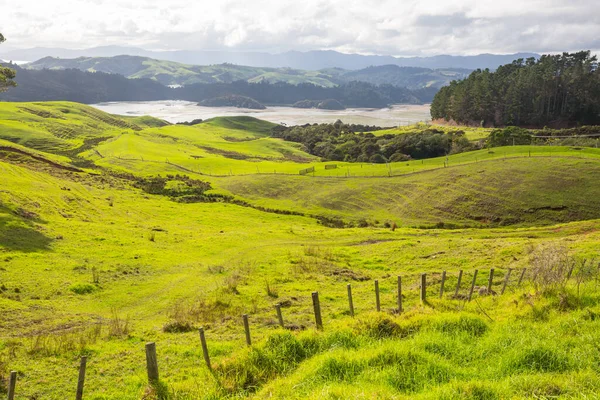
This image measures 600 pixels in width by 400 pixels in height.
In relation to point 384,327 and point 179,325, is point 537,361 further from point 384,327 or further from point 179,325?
point 179,325

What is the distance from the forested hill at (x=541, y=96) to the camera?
16388 centimetres

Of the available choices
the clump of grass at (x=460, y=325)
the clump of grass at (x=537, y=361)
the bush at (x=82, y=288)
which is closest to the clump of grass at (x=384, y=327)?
the clump of grass at (x=460, y=325)

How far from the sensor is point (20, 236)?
41.2m

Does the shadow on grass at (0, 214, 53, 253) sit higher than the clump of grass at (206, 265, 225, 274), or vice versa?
the shadow on grass at (0, 214, 53, 253)

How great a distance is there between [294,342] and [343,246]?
34.7 metres

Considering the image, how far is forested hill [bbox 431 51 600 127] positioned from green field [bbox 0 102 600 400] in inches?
3621

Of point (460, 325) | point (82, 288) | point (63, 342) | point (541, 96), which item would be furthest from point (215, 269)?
point (541, 96)

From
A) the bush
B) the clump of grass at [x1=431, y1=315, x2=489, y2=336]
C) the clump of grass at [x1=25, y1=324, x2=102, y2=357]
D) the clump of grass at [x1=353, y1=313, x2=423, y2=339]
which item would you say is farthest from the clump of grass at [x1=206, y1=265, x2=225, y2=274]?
the clump of grass at [x1=431, y1=315, x2=489, y2=336]

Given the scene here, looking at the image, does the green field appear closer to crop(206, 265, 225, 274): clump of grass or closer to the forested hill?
crop(206, 265, 225, 274): clump of grass

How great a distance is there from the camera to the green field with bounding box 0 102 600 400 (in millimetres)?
12953

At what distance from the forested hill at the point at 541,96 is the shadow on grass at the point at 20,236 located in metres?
175

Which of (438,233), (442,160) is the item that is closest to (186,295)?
(438,233)

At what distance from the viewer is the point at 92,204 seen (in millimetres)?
66875

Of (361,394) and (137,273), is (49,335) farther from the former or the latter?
(361,394)
